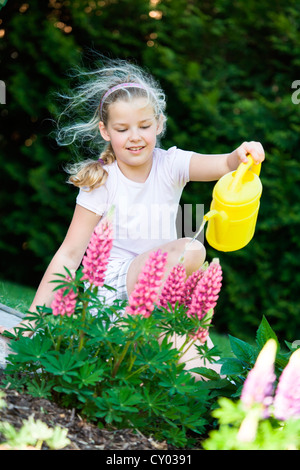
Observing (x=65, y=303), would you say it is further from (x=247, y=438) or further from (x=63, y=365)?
(x=247, y=438)

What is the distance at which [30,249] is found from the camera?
5285 mm

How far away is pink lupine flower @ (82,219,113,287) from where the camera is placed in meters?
1.42

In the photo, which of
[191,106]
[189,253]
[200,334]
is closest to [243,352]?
[200,334]

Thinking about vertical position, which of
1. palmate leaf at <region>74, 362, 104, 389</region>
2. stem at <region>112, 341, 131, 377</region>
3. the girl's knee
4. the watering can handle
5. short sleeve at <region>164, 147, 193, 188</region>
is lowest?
palmate leaf at <region>74, 362, 104, 389</region>

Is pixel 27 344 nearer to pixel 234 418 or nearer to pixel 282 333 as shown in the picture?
pixel 234 418

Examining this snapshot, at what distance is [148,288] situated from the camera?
4.64 feet

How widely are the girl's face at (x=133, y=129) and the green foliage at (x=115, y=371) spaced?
2.81 ft

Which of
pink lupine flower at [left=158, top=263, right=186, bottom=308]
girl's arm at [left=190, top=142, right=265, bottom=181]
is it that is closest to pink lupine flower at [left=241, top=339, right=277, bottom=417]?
A: pink lupine flower at [left=158, top=263, right=186, bottom=308]

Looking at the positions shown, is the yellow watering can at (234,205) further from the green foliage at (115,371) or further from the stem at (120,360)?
the stem at (120,360)

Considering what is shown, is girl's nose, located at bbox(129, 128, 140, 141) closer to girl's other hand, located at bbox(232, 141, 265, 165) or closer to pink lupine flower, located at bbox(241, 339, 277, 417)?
girl's other hand, located at bbox(232, 141, 265, 165)

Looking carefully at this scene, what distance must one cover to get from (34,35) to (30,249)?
182cm

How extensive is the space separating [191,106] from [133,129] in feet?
7.49

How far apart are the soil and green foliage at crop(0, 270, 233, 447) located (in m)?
0.02

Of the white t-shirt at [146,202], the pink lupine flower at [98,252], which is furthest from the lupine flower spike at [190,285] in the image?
the white t-shirt at [146,202]
